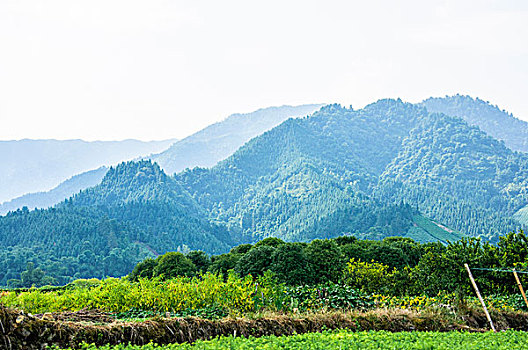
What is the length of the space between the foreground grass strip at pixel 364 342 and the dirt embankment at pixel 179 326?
0.51 meters

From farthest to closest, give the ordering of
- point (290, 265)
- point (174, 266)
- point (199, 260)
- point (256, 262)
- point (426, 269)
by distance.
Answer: point (199, 260) → point (174, 266) → point (256, 262) → point (290, 265) → point (426, 269)

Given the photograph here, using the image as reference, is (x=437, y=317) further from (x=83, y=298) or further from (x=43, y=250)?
(x=43, y=250)

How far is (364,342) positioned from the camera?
26.7 ft

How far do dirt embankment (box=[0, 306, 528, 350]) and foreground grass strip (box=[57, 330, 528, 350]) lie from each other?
0.51m

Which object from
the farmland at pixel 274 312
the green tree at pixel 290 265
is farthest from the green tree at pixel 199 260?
the farmland at pixel 274 312

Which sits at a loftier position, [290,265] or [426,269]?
[426,269]

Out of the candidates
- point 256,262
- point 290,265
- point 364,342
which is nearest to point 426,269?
point 290,265

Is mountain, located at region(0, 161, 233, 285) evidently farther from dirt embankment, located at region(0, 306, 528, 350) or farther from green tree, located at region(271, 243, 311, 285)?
dirt embankment, located at region(0, 306, 528, 350)

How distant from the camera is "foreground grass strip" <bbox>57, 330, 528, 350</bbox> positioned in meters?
7.60

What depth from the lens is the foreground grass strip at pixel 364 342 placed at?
24.9ft

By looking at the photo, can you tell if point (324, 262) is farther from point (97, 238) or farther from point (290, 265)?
point (97, 238)

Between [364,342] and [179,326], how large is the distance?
136 inches

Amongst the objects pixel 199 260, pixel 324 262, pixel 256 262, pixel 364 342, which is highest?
pixel 364 342

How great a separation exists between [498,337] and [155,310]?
7.25 metres
